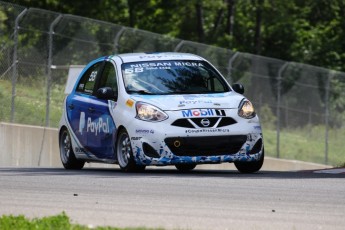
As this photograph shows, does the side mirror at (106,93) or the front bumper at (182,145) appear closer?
the front bumper at (182,145)

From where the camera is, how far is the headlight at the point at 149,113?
16469mm

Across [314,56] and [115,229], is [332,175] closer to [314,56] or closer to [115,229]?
[115,229]

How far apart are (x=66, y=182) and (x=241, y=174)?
9.96 feet

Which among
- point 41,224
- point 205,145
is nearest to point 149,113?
point 205,145

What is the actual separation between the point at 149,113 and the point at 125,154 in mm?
734

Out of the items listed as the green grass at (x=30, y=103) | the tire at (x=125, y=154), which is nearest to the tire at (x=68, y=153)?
the tire at (x=125, y=154)

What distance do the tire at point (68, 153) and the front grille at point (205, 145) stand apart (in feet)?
9.58

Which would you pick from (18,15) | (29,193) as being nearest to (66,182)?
(29,193)

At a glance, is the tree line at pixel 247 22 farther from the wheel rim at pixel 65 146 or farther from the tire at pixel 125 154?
the tire at pixel 125 154

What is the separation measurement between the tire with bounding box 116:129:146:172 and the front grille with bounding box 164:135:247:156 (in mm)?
574

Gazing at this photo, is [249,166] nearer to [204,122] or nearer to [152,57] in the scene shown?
[204,122]

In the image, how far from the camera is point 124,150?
669 inches

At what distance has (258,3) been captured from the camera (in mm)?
48594

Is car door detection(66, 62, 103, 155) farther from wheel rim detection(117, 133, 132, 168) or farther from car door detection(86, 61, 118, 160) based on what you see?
wheel rim detection(117, 133, 132, 168)
